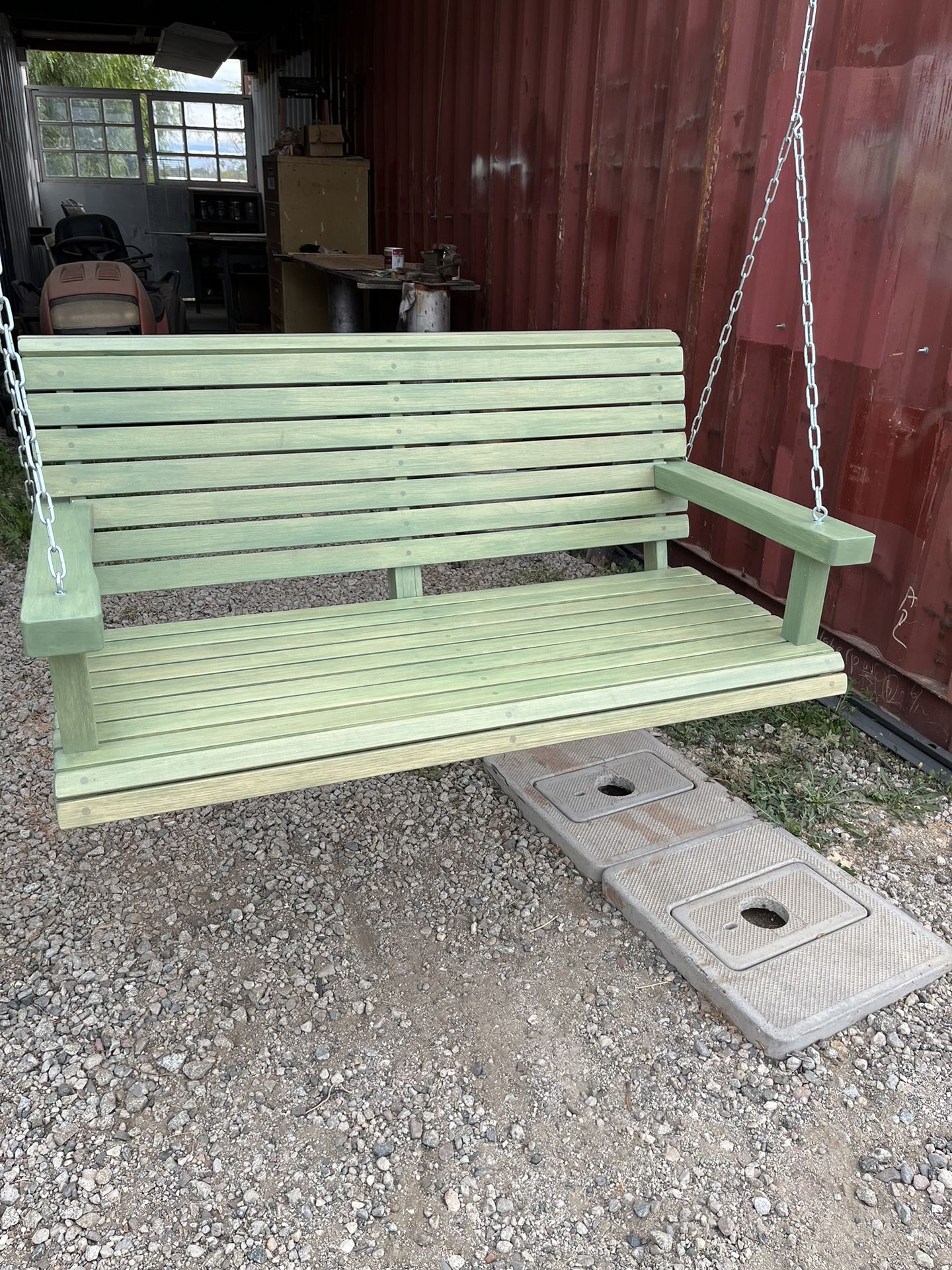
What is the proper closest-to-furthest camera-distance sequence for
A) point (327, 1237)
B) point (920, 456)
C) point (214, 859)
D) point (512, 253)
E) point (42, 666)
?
point (327, 1237), point (214, 859), point (920, 456), point (42, 666), point (512, 253)

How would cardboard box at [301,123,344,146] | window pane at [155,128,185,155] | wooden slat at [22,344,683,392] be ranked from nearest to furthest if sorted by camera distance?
wooden slat at [22,344,683,392] < cardboard box at [301,123,344,146] < window pane at [155,128,185,155]


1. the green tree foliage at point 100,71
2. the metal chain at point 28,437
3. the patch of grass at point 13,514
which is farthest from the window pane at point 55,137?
the metal chain at point 28,437

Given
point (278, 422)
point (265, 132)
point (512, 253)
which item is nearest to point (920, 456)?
point (278, 422)

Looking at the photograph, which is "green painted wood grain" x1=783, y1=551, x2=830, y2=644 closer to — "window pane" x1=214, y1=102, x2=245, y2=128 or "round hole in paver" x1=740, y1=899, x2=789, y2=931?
"round hole in paver" x1=740, y1=899, x2=789, y2=931

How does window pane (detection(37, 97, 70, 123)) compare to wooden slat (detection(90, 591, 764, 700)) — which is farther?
window pane (detection(37, 97, 70, 123))

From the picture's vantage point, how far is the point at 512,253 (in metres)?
5.48

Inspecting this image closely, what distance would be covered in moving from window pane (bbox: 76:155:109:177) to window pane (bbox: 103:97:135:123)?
1.99 feet

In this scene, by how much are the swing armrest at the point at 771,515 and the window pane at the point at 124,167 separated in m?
15.9

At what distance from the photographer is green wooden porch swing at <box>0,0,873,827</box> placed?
167 cm

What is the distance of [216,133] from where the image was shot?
16.0 m

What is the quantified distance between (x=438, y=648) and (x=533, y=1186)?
105cm

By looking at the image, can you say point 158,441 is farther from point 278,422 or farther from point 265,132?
point 265,132

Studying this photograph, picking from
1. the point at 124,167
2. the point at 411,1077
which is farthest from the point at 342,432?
the point at 124,167

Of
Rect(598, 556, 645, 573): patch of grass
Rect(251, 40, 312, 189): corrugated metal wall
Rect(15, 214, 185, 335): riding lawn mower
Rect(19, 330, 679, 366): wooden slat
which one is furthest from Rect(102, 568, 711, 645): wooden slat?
Rect(251, 40, 312, 189): corrugated metal wall
